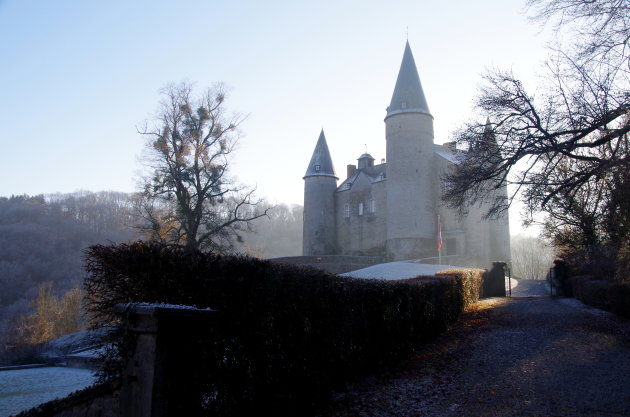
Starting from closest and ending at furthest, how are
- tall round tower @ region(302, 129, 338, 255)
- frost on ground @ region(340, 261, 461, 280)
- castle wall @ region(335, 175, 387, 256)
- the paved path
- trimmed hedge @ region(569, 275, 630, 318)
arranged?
the paved path → trimmed hedge @ region(569, 275, 630, 318) → frost on ground @ region(340, 261, 461, 280) → castle wall @ region(335, 175, 387, 256) → tall round tower @ region(302, 129, 338, 255)

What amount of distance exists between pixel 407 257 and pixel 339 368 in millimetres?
32792

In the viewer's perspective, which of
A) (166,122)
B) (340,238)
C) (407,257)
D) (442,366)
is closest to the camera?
(442,366)

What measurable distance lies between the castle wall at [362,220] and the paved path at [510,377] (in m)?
34.5

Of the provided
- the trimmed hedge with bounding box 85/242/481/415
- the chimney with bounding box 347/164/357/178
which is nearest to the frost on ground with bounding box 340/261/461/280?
the trimmed hedge with bounding box 85/242/481/415

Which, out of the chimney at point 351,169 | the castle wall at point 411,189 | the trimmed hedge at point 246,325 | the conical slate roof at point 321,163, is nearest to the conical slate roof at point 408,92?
the castle wall at point 411,189

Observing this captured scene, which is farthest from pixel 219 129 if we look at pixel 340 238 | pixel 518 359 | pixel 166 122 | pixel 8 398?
pixel 340 238

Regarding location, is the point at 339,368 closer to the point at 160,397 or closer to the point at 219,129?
the point at 160,397

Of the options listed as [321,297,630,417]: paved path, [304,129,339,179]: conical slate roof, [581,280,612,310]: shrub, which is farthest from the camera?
[304,129,339,179]: conical slate roof

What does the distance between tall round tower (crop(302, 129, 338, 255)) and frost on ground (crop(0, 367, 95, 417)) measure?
3755cm

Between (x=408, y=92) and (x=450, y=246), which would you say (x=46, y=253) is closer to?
(x=408, y=92)

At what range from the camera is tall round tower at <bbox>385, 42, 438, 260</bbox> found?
3891 cm

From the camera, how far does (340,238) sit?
50.2 metres

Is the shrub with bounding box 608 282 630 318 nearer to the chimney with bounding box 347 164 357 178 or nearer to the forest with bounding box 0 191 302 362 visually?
the forest with bounding box 0 191 302 362

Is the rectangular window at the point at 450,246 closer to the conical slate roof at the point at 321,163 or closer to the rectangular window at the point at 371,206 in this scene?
the rectangular window at the point at 371,206
